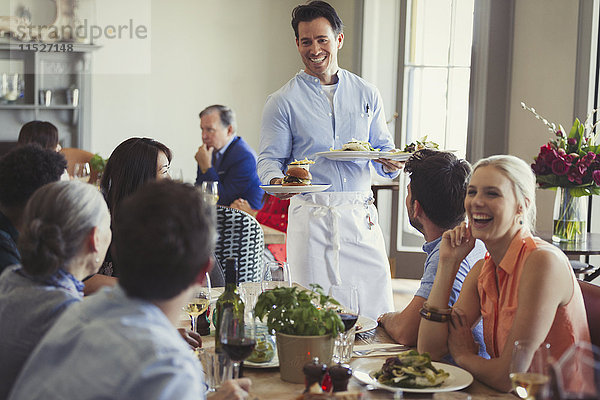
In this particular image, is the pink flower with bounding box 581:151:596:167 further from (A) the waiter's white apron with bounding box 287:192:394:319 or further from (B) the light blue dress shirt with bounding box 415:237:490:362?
(B) the light blue dress shirt with bounding box 415:237:490:362

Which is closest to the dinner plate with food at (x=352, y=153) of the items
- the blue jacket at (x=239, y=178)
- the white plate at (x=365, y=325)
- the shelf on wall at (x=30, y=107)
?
the white plate at (x=365, y=325)

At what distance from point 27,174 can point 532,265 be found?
1.32 meters

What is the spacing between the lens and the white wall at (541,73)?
4.26 meters

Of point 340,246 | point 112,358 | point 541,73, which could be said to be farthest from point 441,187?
point 541,73

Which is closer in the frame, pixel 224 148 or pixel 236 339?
pixel 236 339

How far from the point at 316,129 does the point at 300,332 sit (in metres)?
1.81

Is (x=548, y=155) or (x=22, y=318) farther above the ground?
(x=548, y=155)

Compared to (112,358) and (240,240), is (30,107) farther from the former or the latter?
(112,358)

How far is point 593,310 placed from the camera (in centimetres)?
184

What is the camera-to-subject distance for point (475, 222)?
6.03ft

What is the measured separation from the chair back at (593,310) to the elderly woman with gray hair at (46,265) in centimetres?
126

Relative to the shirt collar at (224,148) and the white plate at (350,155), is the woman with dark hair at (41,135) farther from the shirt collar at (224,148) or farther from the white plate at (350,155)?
the white plate at (350,155)

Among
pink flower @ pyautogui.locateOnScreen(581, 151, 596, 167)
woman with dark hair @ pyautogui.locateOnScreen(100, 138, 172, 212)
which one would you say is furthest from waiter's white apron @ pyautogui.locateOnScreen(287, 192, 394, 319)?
pink flower @ pyautogui.locateOnScreen(581, 151, 596, 167)

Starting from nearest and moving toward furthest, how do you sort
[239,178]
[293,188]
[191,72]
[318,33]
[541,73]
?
[293,188]
[318,33]
[541,73]
[239,178]
[191,72]
